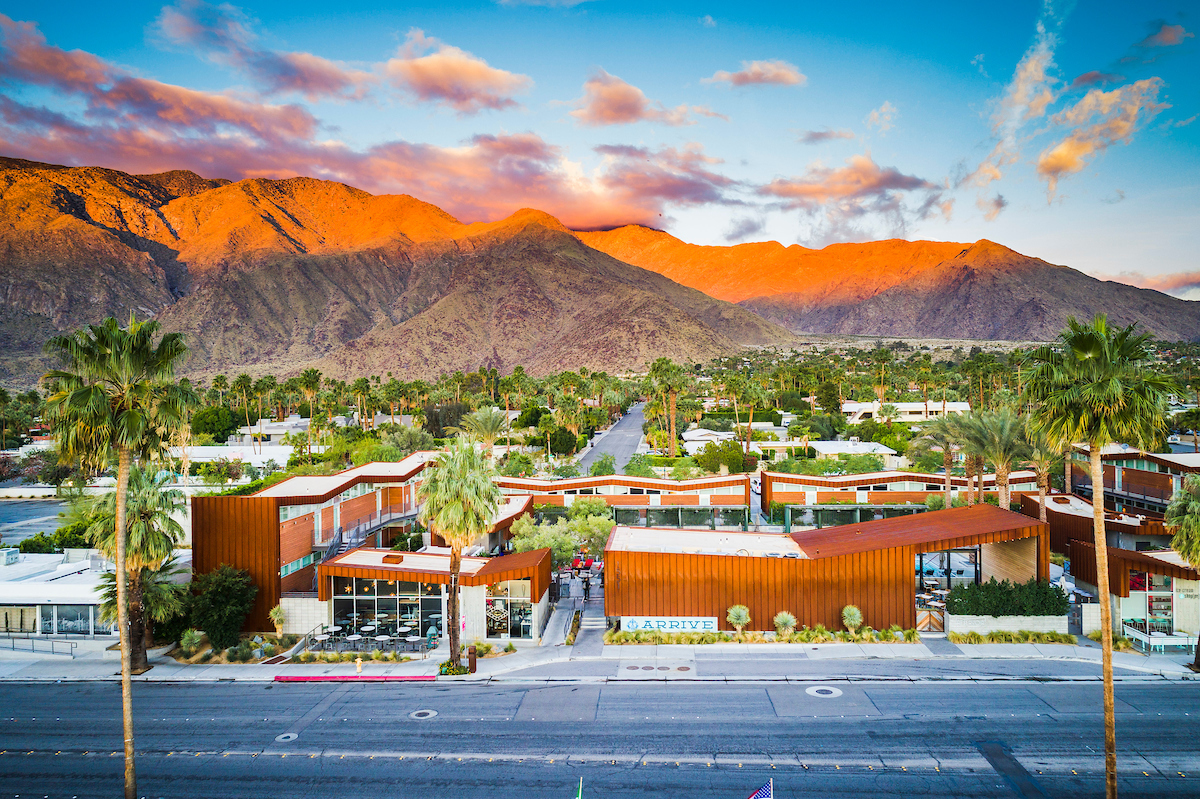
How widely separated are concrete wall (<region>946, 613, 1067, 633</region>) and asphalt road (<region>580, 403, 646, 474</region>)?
4401 centimetres

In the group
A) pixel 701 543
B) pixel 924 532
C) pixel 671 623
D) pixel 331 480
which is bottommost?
pixel 671 623

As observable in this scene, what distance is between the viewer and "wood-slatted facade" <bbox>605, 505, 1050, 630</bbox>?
1059 inches

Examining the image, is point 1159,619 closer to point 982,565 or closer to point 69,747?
point 982,565

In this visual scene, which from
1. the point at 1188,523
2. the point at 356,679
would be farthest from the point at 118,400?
the point at 1188,523

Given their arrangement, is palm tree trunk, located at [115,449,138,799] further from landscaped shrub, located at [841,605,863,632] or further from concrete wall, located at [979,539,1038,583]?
concrete wall, located at [979,539,1038,583]

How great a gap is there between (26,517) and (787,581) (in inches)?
2397

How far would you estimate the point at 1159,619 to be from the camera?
1020 inches

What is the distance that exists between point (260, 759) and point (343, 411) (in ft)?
357

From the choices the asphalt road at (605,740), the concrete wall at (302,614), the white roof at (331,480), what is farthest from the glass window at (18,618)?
the concrete wall at (302,614)

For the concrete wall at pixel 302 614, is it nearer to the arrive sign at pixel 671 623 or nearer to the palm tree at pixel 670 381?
the arrive sign at pixel 671 623

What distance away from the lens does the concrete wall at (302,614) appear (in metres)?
27.5

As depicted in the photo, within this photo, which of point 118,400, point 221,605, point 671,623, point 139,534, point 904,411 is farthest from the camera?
point 904,411

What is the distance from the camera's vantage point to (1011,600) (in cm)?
2631

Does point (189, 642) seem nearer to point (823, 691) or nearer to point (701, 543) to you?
point (701, 543)
